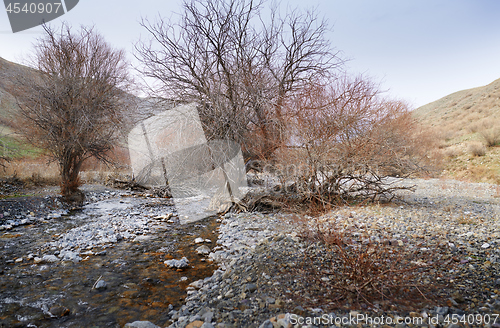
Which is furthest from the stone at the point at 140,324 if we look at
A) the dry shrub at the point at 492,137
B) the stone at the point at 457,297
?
the dry shrub at the point at 492,137

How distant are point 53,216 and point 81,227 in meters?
1.73

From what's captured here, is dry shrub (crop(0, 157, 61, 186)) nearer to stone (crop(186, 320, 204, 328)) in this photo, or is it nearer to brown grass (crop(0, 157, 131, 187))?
brown grass (crop(0, 157, 131, 187))

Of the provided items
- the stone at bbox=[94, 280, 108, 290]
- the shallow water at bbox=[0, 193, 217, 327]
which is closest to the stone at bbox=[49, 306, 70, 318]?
the shallow water at bbox=[0, 193, 217, 327]

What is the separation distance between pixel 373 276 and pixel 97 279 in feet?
12.7

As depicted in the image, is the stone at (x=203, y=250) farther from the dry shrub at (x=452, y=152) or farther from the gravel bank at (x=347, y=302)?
the dry shrub at (x=452, y=152)

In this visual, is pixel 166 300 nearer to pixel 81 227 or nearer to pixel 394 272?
pixel 394 272

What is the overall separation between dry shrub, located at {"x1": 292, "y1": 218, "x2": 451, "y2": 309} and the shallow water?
5.91 ft

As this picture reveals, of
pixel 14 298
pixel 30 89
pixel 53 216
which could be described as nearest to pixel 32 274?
pixel 14 298

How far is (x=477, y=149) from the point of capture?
1454cm

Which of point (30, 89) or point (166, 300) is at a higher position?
point (30, 89)

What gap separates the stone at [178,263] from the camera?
416cm

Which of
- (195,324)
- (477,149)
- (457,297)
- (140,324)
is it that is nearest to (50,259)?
(140,324)

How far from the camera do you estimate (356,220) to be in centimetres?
531

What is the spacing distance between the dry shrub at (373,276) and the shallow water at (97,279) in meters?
1.80
